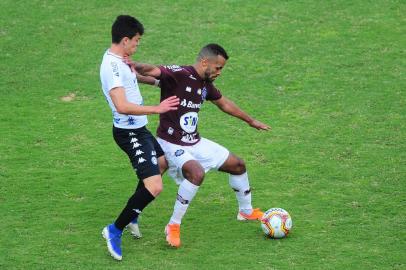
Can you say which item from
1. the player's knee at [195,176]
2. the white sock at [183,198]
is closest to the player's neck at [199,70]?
the player's knee at [195,176]

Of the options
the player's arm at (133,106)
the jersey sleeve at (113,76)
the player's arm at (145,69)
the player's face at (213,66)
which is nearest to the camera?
the player's arm at (133,106)

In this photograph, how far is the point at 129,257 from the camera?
915 centimetres

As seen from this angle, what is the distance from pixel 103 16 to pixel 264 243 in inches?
374

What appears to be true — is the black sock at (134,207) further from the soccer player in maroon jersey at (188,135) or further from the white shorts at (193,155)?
the white shorts at (193,155)

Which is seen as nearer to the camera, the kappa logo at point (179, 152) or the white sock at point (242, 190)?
the kappa logo at point (179, 152)

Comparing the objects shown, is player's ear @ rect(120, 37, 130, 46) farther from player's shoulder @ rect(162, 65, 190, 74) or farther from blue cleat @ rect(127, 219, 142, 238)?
blue cleat @ rect(127, 219, 142, 238)

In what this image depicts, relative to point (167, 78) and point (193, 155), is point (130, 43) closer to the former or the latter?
point (167, 78)

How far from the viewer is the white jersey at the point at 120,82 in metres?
8.88

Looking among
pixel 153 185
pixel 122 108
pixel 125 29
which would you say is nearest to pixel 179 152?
pixel 153 185

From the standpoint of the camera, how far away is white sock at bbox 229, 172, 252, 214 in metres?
10.0

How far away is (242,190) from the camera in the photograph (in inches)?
396

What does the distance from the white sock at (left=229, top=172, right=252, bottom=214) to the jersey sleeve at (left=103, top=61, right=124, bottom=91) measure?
6.53 feet

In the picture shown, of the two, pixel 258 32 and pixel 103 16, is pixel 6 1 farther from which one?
pixel 258 32

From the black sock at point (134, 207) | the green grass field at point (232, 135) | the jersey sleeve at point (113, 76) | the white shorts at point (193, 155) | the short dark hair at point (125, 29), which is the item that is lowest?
the green grass field at point (232, 135)
